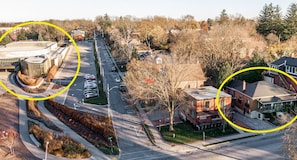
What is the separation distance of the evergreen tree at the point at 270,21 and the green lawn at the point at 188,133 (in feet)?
137

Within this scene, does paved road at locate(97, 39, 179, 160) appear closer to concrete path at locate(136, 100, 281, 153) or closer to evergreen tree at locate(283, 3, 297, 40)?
concrete path at locate(136, 100, 281, 153)

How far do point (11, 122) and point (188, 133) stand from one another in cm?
1836

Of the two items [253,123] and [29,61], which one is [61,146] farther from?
[29,61]

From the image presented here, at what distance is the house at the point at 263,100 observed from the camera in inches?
1194

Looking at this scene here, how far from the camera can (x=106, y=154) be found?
2334cm

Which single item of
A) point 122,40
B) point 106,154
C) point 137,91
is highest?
point 122,40

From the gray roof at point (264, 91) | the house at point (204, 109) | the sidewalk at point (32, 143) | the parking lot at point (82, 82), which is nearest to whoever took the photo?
the sidewalk at point (32, 143)

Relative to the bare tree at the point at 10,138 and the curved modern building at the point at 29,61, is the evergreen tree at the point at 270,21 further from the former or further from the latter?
the bare tree at the point at 10,138

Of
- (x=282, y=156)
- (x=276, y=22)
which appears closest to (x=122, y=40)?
(x=276, y=22)

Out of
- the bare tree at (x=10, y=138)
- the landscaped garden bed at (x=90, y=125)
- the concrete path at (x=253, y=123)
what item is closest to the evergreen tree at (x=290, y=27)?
the concrete path at (x=253, y=123)

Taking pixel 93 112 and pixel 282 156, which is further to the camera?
pixel 93 112

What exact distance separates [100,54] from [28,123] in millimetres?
49599

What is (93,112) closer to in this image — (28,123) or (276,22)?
(28,123)

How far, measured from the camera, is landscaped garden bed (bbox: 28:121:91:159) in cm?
2285
